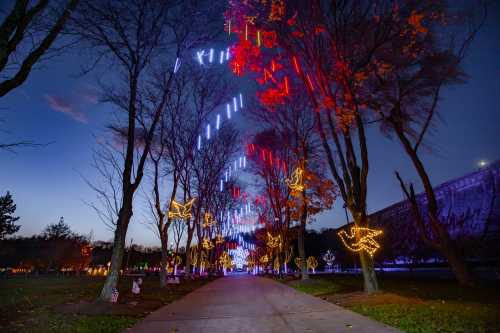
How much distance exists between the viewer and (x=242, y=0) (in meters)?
11.6

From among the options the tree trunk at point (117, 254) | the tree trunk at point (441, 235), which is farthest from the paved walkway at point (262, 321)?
the tree trunk at point (441, 235)

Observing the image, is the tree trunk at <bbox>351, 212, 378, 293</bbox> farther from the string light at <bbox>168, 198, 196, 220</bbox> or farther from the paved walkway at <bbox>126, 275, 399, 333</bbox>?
the string light at <bbox>168, 198, 196, 220</bbox>

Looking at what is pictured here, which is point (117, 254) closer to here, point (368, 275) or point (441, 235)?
point (368, 275)

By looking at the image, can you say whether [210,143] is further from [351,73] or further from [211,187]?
[351,73]

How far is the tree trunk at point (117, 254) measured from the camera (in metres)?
10.6

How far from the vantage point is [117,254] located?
11.0 meters

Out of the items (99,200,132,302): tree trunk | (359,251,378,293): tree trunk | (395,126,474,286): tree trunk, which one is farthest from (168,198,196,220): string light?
(395,126,474,286): tree trunk

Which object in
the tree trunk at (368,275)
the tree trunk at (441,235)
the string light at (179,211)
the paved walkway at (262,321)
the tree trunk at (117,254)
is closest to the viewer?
the paved walkway at (262,321)

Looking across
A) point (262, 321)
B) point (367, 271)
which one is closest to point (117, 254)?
point (262, 321)

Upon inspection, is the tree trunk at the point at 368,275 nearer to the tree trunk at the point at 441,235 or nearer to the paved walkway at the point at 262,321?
the paved walkway at the point at 262,321

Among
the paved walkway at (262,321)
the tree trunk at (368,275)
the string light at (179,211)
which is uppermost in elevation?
the string light at (179,211)

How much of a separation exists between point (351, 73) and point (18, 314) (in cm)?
1308

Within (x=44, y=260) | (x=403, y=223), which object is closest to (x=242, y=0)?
(x=403, y=223)

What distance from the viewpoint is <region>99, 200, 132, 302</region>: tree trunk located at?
416 inches
